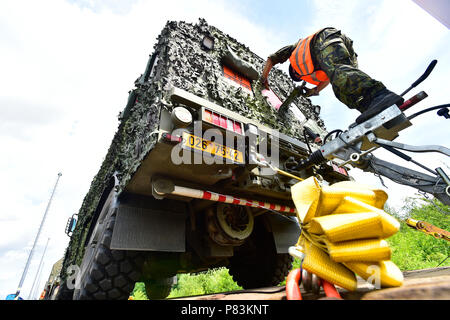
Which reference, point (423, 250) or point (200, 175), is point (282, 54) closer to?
point (200, 175)

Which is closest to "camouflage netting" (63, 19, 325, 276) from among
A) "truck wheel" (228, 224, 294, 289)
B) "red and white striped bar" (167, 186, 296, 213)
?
"red and white striped bar" (167, 186, 296, 213)

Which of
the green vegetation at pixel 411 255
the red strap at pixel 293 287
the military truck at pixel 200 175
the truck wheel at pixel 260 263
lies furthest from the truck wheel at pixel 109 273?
the green vegetation at pixel 411 255

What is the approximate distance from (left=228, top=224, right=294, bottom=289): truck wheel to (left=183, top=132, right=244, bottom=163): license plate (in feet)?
7.85

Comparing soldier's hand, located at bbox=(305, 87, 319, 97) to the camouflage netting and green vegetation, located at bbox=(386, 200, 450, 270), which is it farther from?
green vegetation, located at bbox=(386, 200, 450, 270)

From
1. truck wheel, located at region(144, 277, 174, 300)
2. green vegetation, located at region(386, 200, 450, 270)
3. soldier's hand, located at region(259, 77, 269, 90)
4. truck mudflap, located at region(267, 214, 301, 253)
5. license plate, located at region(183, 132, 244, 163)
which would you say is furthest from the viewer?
green vegetation, located at region(386, 200, 450, 270)

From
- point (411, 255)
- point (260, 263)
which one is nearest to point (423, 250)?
point (411, 255)

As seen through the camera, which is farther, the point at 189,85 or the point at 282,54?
the point at 282,54

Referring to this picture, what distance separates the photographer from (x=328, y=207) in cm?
94

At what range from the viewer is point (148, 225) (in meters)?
2.94

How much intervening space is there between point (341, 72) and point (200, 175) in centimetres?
238

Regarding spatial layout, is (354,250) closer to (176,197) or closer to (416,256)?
(176,197)

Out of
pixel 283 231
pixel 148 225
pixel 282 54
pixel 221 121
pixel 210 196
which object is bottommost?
pixel 148 225

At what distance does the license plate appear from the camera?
7.61 feet

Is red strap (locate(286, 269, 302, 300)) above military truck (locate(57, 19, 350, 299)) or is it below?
below
